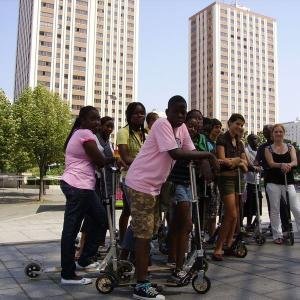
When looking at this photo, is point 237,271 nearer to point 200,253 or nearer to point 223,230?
point 223,230

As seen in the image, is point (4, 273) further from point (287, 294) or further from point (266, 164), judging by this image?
point (266, 164)

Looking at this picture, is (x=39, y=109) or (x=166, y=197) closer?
(x=166, y=197)

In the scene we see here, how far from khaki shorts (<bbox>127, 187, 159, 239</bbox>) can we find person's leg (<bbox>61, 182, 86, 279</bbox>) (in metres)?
0.78

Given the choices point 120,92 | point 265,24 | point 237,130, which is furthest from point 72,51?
point 237,130

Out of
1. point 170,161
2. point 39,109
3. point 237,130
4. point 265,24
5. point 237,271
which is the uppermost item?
point 265,24

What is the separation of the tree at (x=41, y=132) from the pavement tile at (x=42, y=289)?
791 inches

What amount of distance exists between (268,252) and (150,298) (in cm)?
315

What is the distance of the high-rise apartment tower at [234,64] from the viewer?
149m

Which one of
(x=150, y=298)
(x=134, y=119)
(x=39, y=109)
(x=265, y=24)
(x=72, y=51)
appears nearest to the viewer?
(x=150, y=298)

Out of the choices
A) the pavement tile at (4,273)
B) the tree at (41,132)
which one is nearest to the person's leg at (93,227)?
the pavement tile at (4,273)

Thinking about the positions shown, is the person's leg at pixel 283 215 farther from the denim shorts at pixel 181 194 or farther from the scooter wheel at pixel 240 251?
the denim shorts at pixel 181 194

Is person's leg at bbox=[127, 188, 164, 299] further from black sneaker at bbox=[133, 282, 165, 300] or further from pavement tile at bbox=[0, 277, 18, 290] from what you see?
pavement tile at bbox=[0, 277, 18, 290]

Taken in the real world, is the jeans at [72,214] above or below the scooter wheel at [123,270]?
above

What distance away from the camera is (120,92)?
5202 inches
